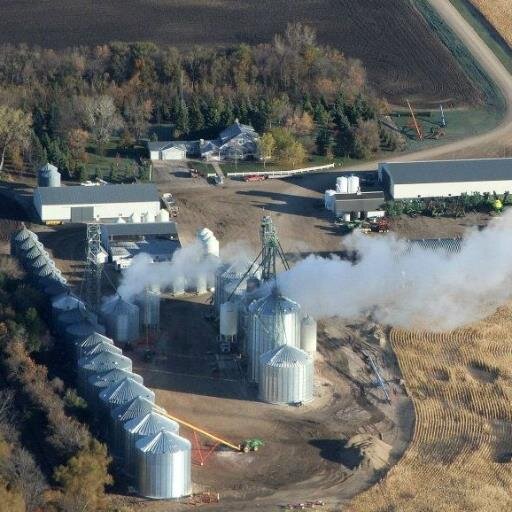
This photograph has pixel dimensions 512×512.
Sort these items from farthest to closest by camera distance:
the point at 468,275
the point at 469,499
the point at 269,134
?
the point at 269,134 < the point at 468,275 < the point at 469,499

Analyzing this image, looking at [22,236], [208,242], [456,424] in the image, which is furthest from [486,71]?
[456,424]

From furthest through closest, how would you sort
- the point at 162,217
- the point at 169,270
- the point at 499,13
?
1. the point at 499,13
2. the point at 162,217
3. the point at 169,270

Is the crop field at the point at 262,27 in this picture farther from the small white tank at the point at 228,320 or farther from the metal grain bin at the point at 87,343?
the metal grain bin at the point at 87,343

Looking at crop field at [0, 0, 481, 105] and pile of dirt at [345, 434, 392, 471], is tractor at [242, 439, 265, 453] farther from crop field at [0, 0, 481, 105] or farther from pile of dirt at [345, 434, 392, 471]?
crop field at [0, 0, 481, 105]

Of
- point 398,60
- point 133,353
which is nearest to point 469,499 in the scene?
point 133,353

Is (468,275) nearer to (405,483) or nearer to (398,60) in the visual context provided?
(405,483)

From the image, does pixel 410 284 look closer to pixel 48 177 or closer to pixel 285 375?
pixel 285 375

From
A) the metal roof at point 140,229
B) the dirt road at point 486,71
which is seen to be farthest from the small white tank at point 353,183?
the metal roof at point 140,229
